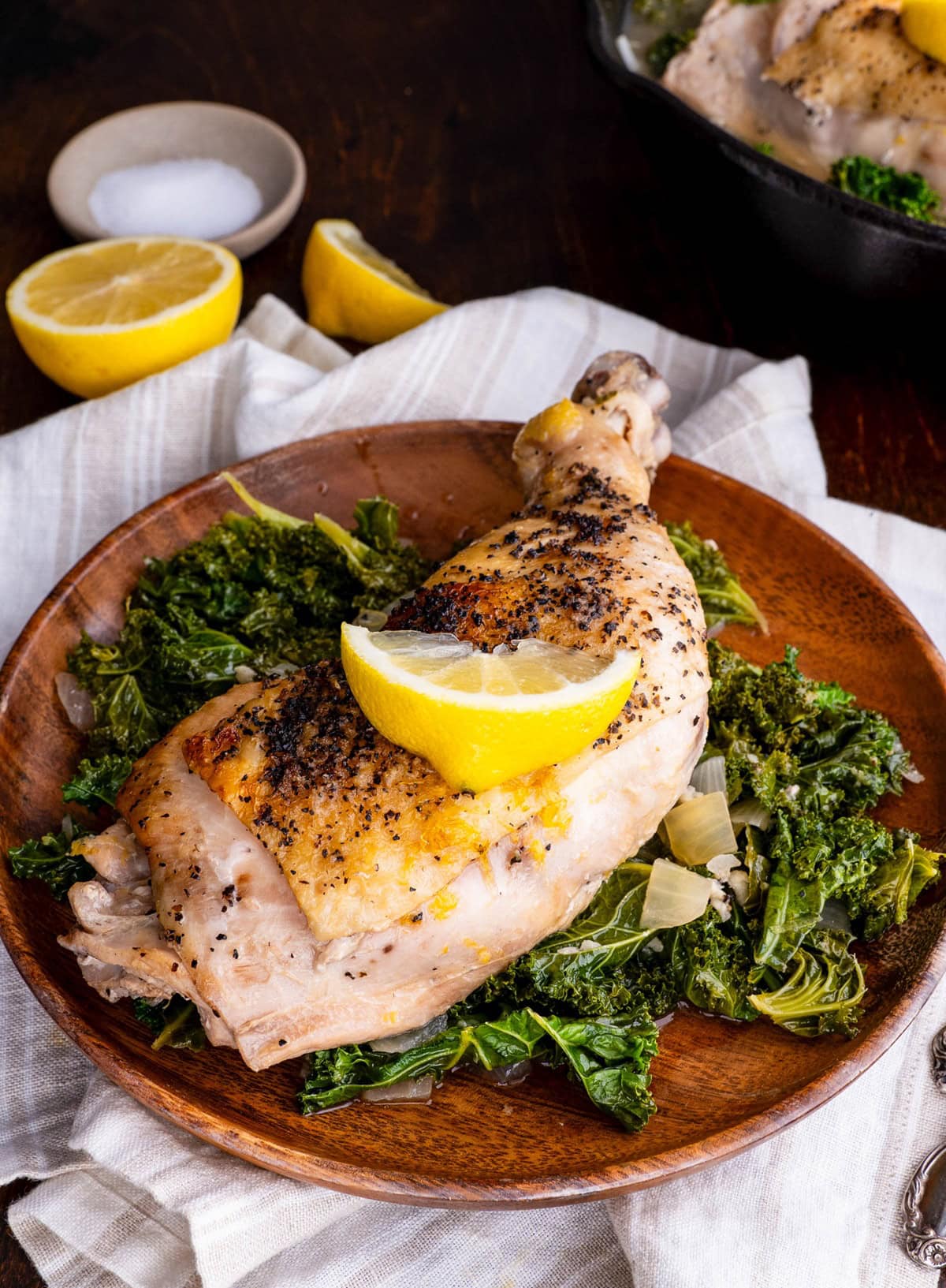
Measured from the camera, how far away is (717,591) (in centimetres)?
390

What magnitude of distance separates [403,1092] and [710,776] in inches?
44.8

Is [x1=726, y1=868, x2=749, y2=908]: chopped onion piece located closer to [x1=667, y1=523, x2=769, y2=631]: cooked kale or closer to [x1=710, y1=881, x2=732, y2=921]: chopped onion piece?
[x1=710, y1=881, x2=732, y2=921]: chopped onion piece

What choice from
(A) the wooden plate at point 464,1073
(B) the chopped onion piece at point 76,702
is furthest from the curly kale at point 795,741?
(B) the chopped onion piece at point 76,702

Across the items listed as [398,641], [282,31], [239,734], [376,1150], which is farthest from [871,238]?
[282,31]

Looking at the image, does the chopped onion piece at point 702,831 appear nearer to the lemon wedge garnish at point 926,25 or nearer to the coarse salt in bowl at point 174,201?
the lemon wedge garnish at point 926,25

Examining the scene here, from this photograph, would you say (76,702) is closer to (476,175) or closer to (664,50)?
(476,175)

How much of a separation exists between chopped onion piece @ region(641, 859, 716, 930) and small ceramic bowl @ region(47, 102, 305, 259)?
11.6ft

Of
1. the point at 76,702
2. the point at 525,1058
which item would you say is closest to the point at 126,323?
the point at 76,702

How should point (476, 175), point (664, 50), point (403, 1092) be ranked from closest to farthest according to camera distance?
point (403, 1092), point (664, 50), point (476, 175)

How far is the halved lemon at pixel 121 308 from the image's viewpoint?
4.63 meters

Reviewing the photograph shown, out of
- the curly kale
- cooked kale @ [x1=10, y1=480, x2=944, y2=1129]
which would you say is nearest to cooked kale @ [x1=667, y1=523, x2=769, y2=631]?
cooked kale @ [x1=10, y1=480, x2=944, y2=1129]

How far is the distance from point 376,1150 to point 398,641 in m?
1.11

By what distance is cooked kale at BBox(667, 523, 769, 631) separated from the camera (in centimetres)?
390

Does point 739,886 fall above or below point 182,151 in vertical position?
below
